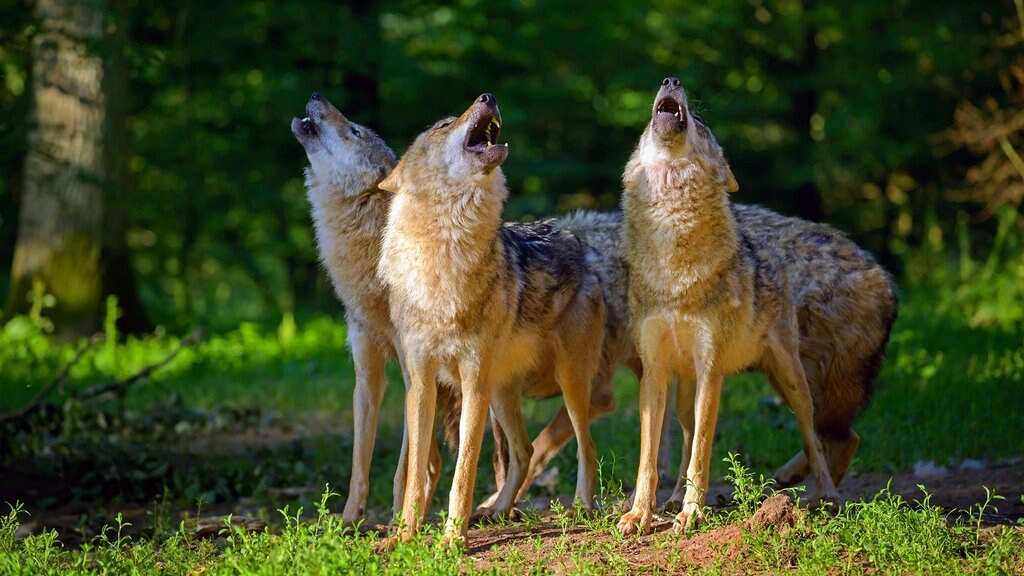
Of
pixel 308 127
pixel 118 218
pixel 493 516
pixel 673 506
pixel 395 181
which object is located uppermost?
pixel 308 127

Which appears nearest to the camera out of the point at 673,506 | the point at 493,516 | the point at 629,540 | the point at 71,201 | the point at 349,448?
the point at 629,540

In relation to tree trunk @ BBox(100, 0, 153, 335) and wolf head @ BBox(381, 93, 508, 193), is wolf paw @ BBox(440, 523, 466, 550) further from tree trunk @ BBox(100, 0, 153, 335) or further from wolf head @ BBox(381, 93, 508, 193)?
tree trunk @ BBox(100, 0, 153, 335)

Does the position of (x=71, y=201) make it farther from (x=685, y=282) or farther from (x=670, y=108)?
(x=685, y=282)

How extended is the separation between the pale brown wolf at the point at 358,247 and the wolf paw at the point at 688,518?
1.54m

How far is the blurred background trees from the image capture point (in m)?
16.2

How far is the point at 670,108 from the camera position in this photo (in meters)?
6.16

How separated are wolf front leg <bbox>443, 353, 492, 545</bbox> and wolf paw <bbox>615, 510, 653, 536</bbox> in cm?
76

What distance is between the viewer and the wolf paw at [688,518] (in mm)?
5680

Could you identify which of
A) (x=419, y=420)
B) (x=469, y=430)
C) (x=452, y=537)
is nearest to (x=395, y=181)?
(x=419, y=420)

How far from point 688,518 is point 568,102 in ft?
46.6

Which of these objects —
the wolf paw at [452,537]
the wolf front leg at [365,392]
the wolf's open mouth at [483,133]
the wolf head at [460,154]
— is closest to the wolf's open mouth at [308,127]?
the wolf head at [460,154]

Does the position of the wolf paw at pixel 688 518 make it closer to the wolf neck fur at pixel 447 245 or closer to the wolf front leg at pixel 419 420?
the wolf front leg at pixel 419 420

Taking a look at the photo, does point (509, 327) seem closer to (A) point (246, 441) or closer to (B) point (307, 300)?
(A) point (246, 441)

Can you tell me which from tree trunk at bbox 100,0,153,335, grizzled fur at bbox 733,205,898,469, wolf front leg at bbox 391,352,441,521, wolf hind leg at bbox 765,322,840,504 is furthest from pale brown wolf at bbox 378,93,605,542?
tree trunk at bbox 100,0,153,335
